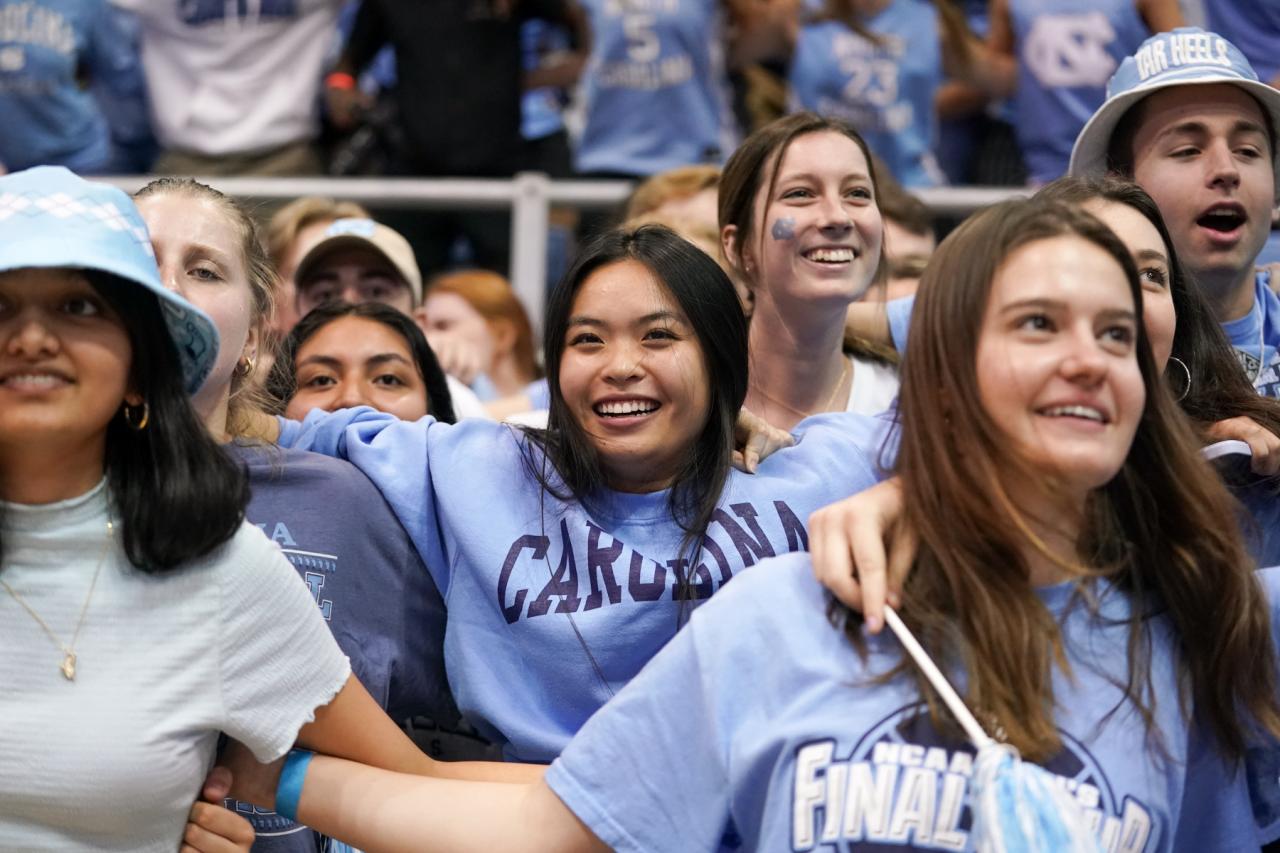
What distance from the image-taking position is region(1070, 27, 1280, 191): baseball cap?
321 cm

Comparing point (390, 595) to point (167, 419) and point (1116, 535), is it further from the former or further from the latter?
point (1116, 535)

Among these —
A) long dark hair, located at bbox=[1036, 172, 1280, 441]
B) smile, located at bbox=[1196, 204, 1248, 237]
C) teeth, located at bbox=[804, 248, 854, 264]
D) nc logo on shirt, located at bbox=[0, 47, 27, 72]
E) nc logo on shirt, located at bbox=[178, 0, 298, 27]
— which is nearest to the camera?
long dark hair, located at bbox=[1036, 172, 1280, 441]

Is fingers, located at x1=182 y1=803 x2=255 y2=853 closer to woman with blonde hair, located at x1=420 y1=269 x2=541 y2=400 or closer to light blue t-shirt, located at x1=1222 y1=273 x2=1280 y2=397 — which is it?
light blue t-shirt, located at x1=1222 y1=273 x2=1280 y2=397

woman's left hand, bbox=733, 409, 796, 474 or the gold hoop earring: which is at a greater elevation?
the gold hoop earring

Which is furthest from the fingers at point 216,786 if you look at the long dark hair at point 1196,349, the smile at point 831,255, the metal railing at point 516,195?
the metal railing at point 516,195

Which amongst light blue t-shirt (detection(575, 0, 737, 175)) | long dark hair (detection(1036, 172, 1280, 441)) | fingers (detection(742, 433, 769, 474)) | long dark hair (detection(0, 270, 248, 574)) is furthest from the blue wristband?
light blue t-shirt (detection(575, 0, 737, 175))

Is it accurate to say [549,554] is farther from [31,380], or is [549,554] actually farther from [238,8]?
[238,8]

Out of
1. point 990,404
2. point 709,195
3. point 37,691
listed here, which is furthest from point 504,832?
point 709,195

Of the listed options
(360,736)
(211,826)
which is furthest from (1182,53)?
(211,826)

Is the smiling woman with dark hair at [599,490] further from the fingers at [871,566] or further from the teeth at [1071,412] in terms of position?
the teeth at [1071,412]

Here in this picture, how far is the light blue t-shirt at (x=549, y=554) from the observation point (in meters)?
2.65

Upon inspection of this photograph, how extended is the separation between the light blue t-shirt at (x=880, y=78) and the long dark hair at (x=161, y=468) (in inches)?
147

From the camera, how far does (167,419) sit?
211 centimetres

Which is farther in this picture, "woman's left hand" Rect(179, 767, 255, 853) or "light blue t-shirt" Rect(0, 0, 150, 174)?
"light blue t-shirt" Rect(0, 0, 150, 174)
